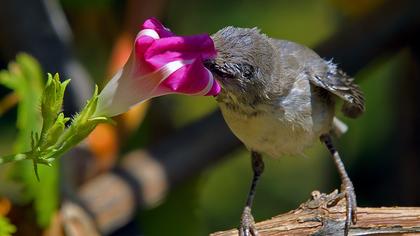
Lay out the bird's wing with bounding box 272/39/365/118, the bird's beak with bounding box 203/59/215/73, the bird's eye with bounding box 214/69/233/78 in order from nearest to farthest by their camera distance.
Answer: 1. the bird's beak with bounding box 203/59/215/73
2. the bird's eye with bounding box 214/69/233/78
3. the bird's wing with bounding box 272/39/365/118

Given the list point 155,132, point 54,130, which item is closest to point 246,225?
point 54,130

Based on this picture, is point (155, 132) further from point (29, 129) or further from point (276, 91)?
point (29, 129)

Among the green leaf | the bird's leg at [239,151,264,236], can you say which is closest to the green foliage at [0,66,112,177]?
the green leaf

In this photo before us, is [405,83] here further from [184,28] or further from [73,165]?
[73,165]

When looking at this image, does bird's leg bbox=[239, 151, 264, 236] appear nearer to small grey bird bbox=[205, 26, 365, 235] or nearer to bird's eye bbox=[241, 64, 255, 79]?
small grey bird bbox=[205, 26, 365, 235]

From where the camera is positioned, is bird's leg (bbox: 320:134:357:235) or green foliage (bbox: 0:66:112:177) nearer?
green foliage (bbox: 0:66:112:177)
